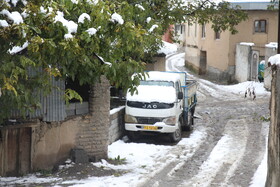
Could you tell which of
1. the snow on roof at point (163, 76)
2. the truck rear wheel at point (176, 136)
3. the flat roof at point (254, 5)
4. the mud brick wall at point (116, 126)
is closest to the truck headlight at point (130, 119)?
the mud brick wall at point (116, 126)

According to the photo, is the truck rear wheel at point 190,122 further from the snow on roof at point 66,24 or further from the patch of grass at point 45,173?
the snow on roof at point 66,24

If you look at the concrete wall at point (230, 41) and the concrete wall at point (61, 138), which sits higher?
the concrete wall at point (230, 41)

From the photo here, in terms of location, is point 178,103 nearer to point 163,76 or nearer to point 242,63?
point 163,76

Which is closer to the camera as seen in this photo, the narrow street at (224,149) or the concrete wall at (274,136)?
the concrete wall at (274,136)

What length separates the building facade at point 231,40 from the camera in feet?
104

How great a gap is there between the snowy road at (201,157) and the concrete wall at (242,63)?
8551 millimetres

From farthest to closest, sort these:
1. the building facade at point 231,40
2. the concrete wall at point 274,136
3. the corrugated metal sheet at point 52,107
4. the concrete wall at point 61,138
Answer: the building facade at point 231,40, the corrugated metal sheet at point 52,107, the concrete wall at point 61,138, the concrete wall at point 274,136

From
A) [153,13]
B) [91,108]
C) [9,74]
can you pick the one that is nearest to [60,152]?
[91,108]

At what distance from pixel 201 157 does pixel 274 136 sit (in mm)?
5840

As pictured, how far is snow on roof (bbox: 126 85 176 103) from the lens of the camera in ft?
53.4

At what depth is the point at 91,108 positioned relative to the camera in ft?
43.7

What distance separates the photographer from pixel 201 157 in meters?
14.2

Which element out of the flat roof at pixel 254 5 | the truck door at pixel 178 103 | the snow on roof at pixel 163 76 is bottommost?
the truck door at pixel 178 103

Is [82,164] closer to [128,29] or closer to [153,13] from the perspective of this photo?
[128,29]
